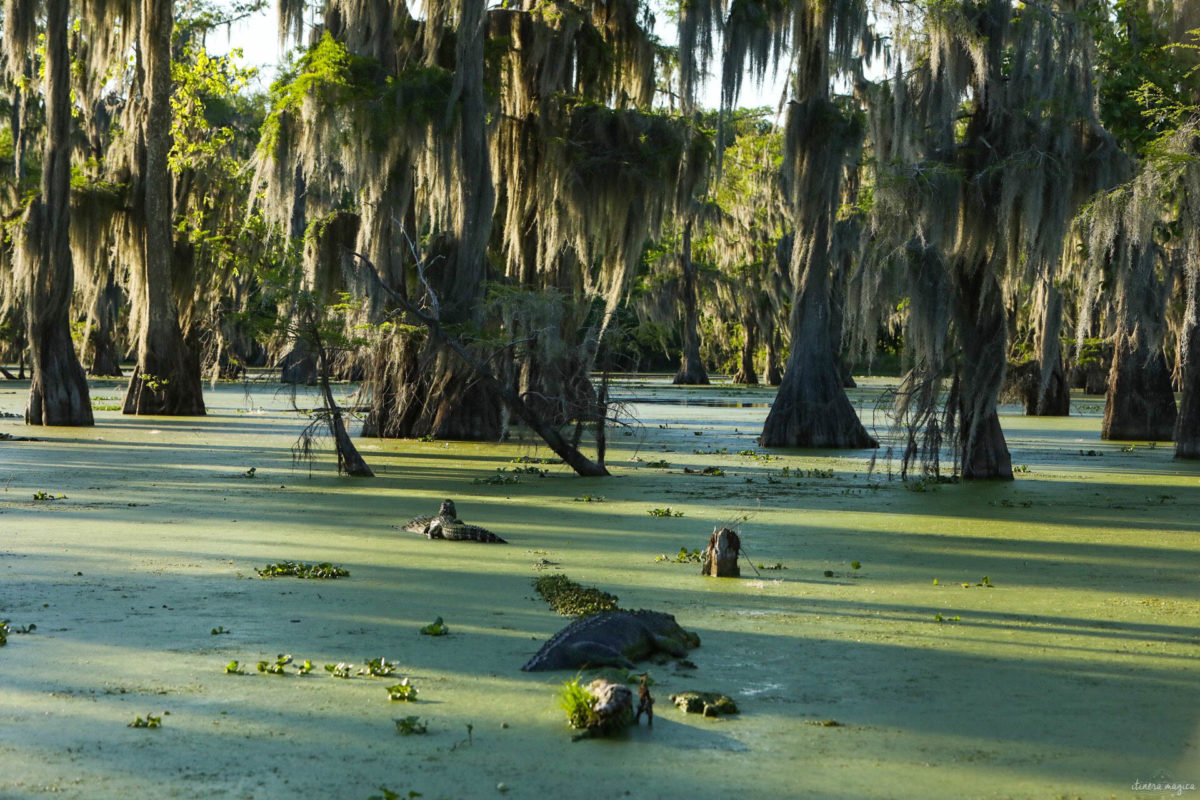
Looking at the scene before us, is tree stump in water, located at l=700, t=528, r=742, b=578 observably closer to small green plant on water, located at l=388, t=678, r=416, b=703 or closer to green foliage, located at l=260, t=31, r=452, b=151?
small green plant on water, located at l=388, t=678, r=416, b=703

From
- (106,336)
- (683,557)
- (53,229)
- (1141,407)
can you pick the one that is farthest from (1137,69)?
(106,336)

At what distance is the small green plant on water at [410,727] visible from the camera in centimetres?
448

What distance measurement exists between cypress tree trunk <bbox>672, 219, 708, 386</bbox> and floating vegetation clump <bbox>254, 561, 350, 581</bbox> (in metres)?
25.4

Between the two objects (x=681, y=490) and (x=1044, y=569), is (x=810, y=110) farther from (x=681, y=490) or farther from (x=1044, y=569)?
(x=1044, y=569)

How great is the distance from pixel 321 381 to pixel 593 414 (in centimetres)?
276

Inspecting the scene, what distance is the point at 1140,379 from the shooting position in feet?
65.0

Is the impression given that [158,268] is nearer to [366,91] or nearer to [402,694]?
[366,91]

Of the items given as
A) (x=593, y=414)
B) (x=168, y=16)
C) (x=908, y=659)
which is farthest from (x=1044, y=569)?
(x=168, y=16)

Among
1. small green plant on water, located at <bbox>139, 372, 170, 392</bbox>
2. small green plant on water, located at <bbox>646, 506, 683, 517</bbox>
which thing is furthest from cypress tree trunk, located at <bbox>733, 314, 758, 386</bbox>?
small green plant on water, located at <bbox>646, 506, 683, 517</bbox>

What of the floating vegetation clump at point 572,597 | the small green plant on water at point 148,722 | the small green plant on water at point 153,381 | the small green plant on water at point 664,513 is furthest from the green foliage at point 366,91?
the small green plant on water at point 148,722

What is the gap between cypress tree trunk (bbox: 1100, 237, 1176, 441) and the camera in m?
17.2

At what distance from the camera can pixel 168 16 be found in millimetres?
19922

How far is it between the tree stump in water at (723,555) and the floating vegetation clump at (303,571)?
6.88ft

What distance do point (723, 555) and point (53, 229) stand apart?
14085 millimetres
